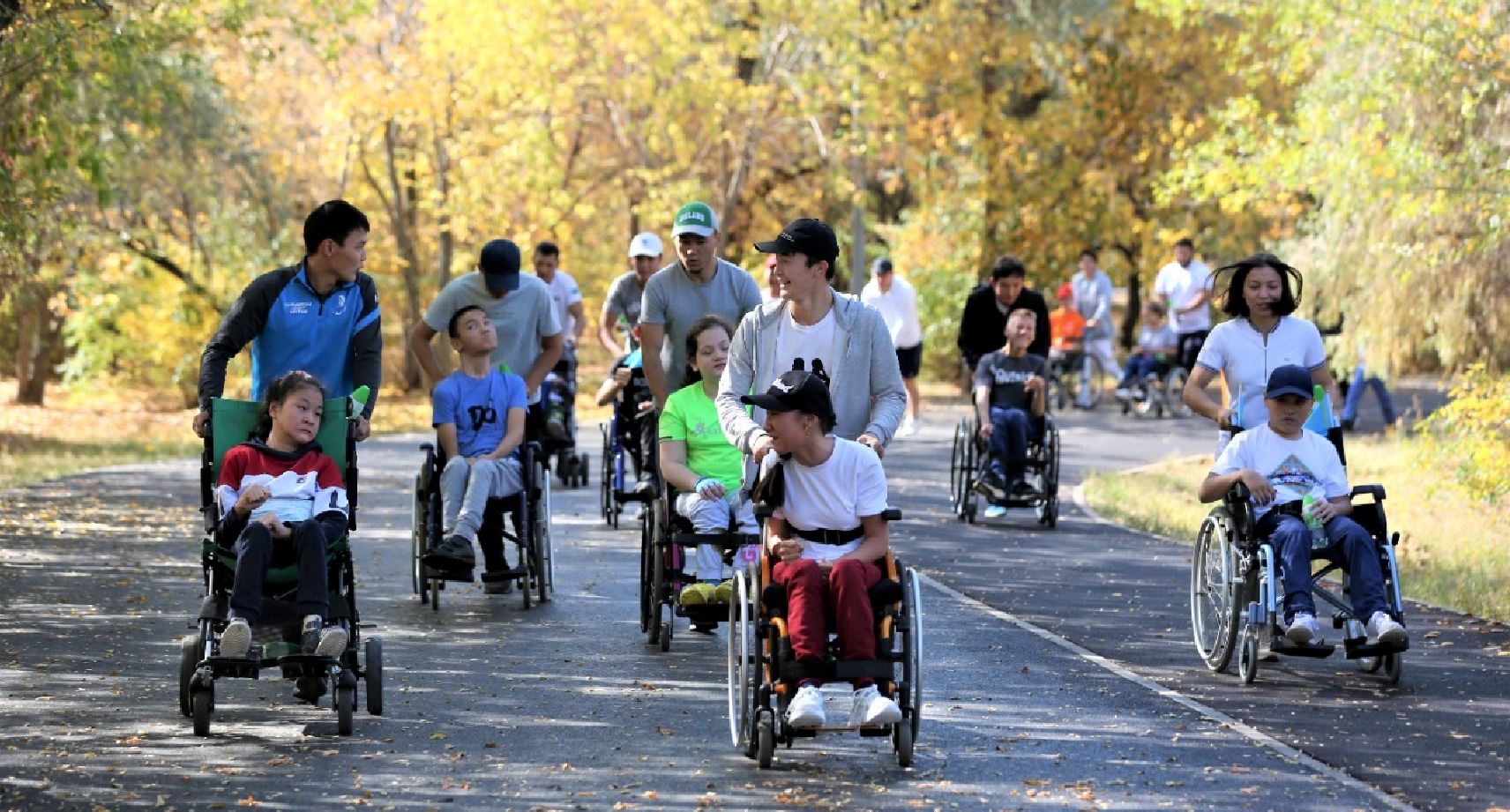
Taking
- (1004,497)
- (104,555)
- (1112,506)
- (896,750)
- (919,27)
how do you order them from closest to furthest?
(896,750) < (104,555) < (1004,497) < (1112,506) < (919,27)

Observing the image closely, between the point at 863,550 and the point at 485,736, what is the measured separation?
161cm

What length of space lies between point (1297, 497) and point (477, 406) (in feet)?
14.5

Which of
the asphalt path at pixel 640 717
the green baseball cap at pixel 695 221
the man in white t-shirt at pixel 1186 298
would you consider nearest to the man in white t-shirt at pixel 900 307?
the man in white t-shirt at pixel 1186 298

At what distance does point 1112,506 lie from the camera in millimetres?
19641

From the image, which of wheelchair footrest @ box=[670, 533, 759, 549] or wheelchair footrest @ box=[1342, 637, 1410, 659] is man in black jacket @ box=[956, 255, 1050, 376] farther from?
wheelchair footrest @ box=[1342, 637, 1410, 659]

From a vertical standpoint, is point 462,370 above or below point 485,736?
above

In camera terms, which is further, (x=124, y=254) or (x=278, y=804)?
(x=124, y=254)

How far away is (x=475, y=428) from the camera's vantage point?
12.7 metres

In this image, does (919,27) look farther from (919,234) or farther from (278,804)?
(278,804)

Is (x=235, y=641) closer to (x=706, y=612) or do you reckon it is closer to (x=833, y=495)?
(x=833, y=495)

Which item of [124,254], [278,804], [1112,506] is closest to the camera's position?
[278,804]

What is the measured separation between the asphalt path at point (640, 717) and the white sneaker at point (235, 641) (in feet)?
1.00

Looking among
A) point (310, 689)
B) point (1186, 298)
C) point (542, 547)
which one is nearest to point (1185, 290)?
point (1186, 298)

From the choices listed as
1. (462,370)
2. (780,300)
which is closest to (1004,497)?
(462,370)
